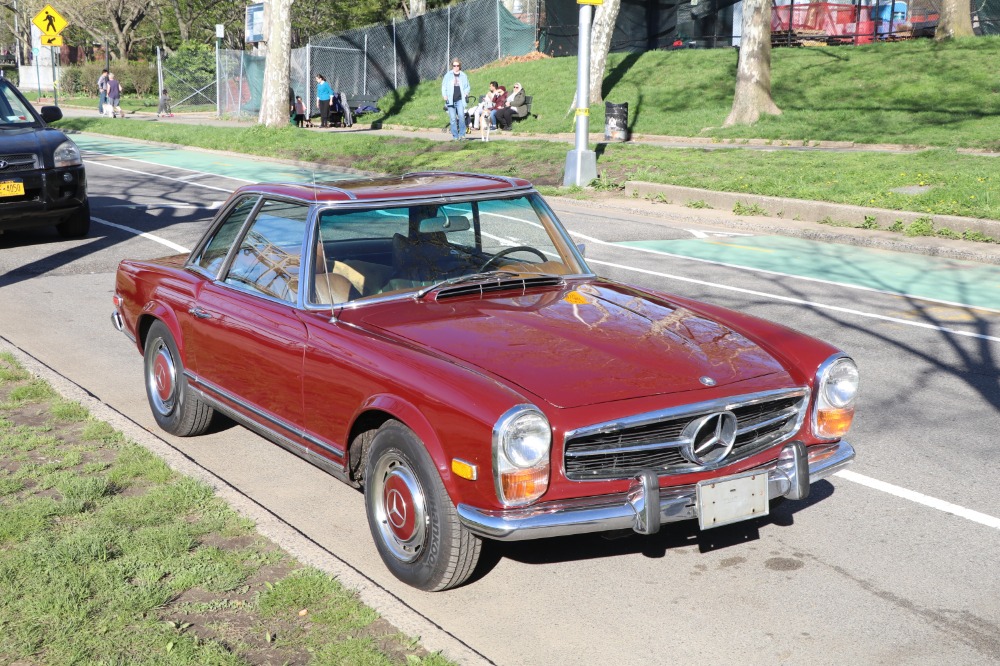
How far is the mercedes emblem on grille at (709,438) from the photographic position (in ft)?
13.4

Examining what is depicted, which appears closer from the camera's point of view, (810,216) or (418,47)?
(810,216)

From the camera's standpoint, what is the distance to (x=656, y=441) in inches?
160

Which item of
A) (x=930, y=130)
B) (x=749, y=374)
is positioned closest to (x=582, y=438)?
(x=749, y=374)

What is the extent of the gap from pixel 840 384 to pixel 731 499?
35.1 inches

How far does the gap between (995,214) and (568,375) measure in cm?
1202

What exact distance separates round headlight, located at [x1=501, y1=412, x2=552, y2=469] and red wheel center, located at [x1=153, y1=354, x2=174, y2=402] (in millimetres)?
2926

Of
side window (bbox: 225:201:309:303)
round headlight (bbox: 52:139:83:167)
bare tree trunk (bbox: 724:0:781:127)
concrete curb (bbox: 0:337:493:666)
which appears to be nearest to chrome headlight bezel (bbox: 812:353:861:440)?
concrete curb (bbox: 0:337:493:666)

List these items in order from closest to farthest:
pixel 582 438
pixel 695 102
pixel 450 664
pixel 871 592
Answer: pixel 450 664 < pixel 582 438 < pixel 871 592 < pixel 695 102

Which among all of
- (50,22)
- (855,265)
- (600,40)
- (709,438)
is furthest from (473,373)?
(50,22)

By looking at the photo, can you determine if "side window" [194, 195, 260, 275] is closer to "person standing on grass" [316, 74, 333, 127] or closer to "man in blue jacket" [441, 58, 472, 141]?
"man in blue jacket" [441, 58, 472, 141]

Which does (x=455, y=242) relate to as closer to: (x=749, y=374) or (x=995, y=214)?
(x=749, y=374)

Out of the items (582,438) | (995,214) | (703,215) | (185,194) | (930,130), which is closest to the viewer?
(582,438)

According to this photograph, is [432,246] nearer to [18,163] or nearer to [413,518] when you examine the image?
[413,518]

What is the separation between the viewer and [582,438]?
155 inches
